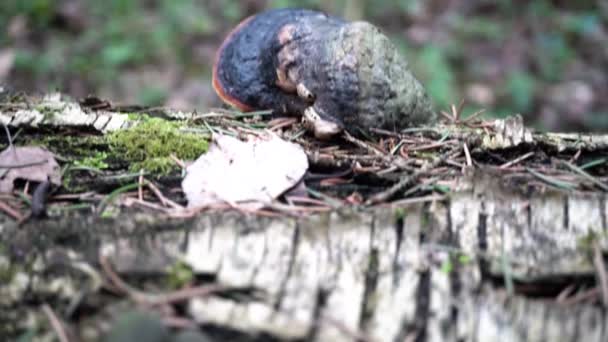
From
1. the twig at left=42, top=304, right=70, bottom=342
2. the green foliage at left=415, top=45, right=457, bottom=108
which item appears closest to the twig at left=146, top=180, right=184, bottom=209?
the twig at left=42, top=304, right=70, bottom=342

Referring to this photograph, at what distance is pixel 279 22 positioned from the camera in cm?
236

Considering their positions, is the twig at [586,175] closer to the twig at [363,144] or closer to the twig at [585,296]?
the twig at [585,296]

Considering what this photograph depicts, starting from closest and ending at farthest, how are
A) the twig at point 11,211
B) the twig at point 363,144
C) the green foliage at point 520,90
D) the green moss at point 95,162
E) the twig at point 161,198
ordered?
the twig at point 11,211 → the twig at point 161,198 → the green moss at point 95,162 → the twig at point 363,144 → the green foliage at point 520,90

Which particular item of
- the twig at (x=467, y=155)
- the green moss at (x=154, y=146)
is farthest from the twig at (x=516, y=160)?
the green moss at (x=154, y=146)

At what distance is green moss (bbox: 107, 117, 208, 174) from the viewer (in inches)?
76.1

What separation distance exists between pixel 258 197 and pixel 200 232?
250 millimetres

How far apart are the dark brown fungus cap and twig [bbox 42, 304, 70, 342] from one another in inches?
42.5

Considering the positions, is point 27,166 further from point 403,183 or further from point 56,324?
point 403,183

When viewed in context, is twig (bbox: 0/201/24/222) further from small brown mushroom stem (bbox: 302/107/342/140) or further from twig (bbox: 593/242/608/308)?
twig (bbox: 593/242/608/308)

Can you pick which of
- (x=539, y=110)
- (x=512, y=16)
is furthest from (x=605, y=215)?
(x=512, y=16)

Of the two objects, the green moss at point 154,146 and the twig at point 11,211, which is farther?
the green moss at point 154,146

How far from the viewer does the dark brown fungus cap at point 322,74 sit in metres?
2.06

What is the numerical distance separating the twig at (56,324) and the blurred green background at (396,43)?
3.63 metres

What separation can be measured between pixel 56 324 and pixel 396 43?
191 inches
